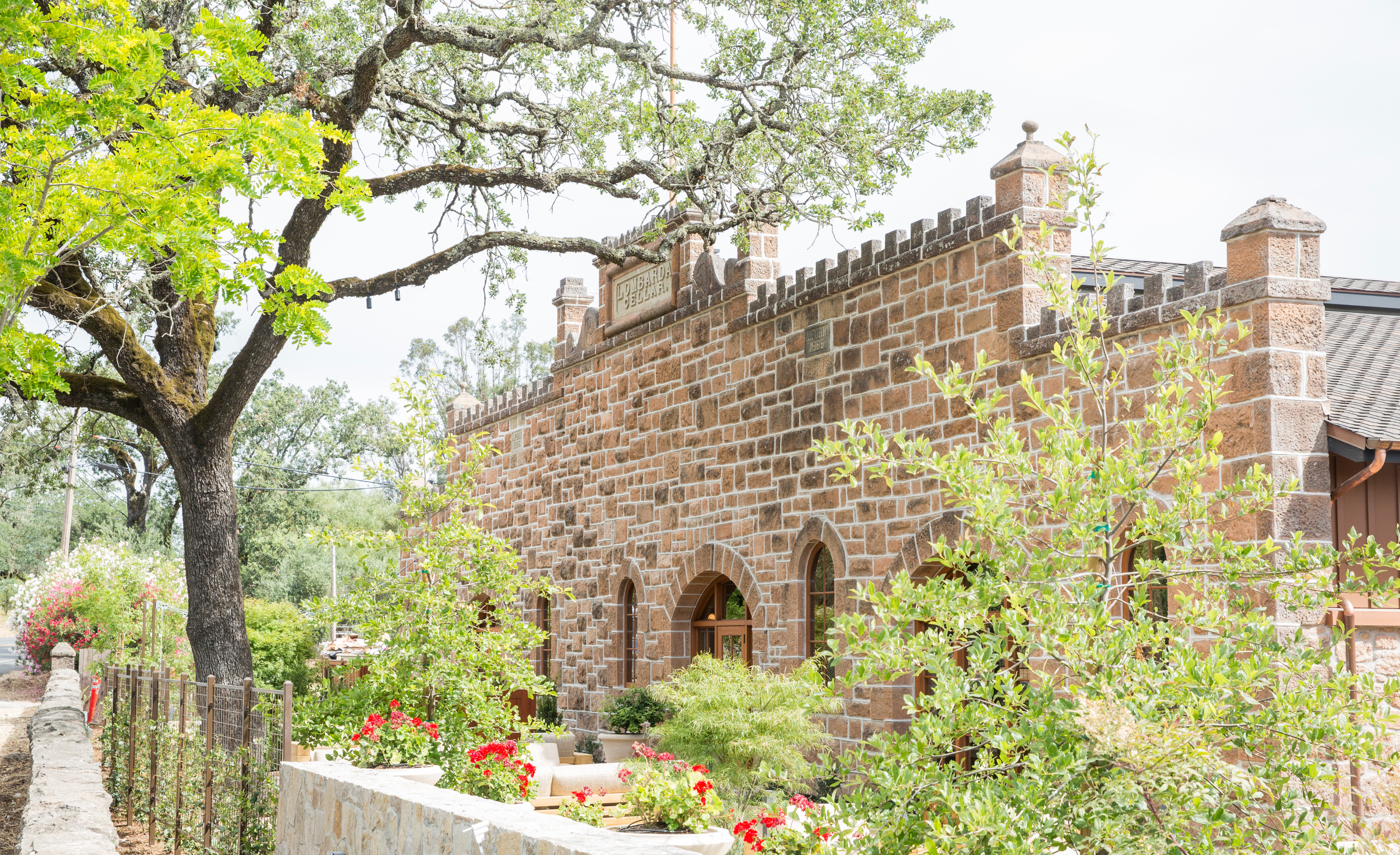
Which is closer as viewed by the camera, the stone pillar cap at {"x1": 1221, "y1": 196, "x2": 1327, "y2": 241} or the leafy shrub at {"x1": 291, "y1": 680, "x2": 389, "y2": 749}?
the stone pillar cap at {"x1": 1221, "y1": 196, "x2": 1327, "y2": 241}

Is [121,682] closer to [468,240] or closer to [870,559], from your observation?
[468,240]

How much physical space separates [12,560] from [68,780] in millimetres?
37557

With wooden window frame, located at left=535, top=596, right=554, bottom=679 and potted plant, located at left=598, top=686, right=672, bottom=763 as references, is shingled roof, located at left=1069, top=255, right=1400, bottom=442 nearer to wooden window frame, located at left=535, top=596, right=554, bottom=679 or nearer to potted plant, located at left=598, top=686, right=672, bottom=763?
potted plant, located at left=598, top=686, right=672, bottom=763

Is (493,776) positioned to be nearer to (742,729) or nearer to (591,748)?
(742,729)

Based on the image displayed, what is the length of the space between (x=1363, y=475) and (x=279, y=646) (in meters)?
20.3

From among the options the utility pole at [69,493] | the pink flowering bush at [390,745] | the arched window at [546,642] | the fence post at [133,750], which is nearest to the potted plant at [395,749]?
the pink flowering bush at [390,745]

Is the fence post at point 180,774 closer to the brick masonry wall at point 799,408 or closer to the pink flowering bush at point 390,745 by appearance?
the pink flowering bush at point 390,745

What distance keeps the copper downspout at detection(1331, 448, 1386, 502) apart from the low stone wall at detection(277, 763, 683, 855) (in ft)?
16.4

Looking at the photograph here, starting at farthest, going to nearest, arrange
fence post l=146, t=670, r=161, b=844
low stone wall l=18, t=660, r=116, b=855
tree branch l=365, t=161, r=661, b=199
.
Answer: tree branch l=365, t=161, r=661, b=199
fence post l=146, t=670, r=161, b=844
low stone wall l=18, t=660, r=116, b=855

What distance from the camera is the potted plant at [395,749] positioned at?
7.29 meters

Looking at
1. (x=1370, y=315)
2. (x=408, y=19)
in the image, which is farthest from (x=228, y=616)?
(x=1370, y=315)

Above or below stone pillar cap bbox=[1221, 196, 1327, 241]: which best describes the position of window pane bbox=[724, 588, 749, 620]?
below

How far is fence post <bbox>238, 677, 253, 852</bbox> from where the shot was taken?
7.80 metres

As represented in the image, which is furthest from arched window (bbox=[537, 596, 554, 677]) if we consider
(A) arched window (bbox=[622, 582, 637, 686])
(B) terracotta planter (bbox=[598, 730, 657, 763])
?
(B) terracotta planter (bbox=[598, 730, 657, 763])
